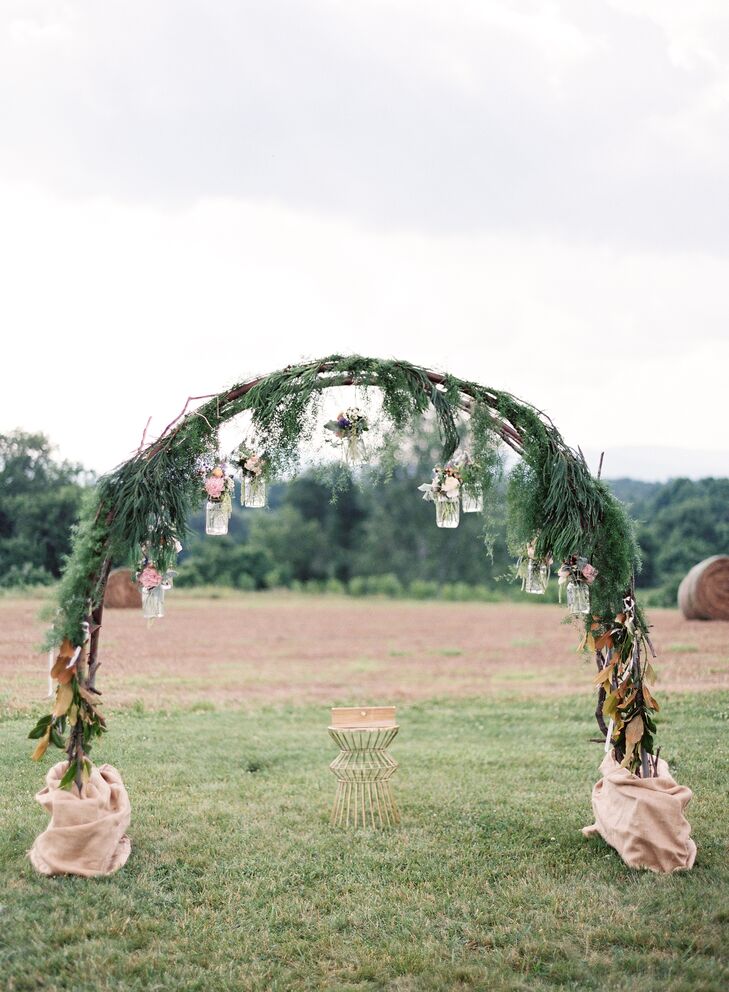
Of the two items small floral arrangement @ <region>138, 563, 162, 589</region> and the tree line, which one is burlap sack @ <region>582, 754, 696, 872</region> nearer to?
the tree line

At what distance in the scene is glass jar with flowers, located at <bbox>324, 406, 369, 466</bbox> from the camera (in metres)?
5.21

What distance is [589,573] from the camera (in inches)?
209

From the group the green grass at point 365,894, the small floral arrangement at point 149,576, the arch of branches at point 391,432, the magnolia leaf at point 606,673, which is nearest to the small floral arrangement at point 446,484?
→ the arch of branches at point 391,432

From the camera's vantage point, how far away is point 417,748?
8703 mm

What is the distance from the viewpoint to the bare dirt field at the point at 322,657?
11.3 metres

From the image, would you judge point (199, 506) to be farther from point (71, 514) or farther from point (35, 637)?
point (71, 514)

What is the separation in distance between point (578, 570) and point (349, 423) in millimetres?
1594

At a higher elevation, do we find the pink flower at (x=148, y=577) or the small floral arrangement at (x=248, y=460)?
the small floral arrangement at (x=248, y=460)

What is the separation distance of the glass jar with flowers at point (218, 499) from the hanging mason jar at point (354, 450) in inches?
26.9

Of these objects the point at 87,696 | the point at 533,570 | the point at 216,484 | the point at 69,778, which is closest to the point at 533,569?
the point at 533,570

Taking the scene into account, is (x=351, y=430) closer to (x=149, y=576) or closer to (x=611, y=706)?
(x=149, y=576)

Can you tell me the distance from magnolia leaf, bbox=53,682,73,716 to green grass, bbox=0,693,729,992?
881 mm

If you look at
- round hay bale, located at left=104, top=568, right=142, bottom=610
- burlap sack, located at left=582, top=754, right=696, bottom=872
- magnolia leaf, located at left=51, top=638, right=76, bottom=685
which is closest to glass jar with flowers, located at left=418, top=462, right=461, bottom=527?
burlap sack, located at left=582, top=754, right=696, bottom=872

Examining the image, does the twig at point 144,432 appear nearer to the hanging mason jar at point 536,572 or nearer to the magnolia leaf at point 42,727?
the magnolia leaf at point 42,727
